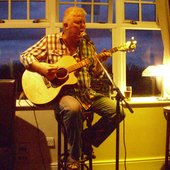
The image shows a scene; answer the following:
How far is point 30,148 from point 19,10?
1357 mm

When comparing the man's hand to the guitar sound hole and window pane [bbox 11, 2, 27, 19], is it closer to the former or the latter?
the guitar sound hole

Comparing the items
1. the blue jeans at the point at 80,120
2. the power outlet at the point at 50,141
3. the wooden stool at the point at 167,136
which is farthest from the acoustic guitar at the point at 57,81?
the wooden stool at the point at 167,136

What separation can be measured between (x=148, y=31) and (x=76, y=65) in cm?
134

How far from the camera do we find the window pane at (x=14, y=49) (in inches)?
137

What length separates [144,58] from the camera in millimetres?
3715

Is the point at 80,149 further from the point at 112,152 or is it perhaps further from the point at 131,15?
the point at 131,15

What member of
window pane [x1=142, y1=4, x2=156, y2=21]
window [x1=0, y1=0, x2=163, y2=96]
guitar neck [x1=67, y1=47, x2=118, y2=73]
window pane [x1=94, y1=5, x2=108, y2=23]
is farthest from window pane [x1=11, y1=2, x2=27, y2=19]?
window pane [x1=142, y1=4, x2=156, y2=21]

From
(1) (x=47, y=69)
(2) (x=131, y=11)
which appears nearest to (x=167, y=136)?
(1) (x=47, y=69)

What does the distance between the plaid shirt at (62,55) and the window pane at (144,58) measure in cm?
92

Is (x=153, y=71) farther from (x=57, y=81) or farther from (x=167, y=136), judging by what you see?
(x=57, y=81)

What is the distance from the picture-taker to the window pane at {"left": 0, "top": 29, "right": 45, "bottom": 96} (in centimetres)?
Result: 347

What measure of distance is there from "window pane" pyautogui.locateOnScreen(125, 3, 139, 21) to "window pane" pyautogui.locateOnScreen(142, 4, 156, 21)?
0.07m

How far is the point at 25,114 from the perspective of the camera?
313 centimetres

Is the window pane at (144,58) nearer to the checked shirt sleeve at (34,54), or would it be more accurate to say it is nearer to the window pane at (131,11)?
the window pane at (131,11)
